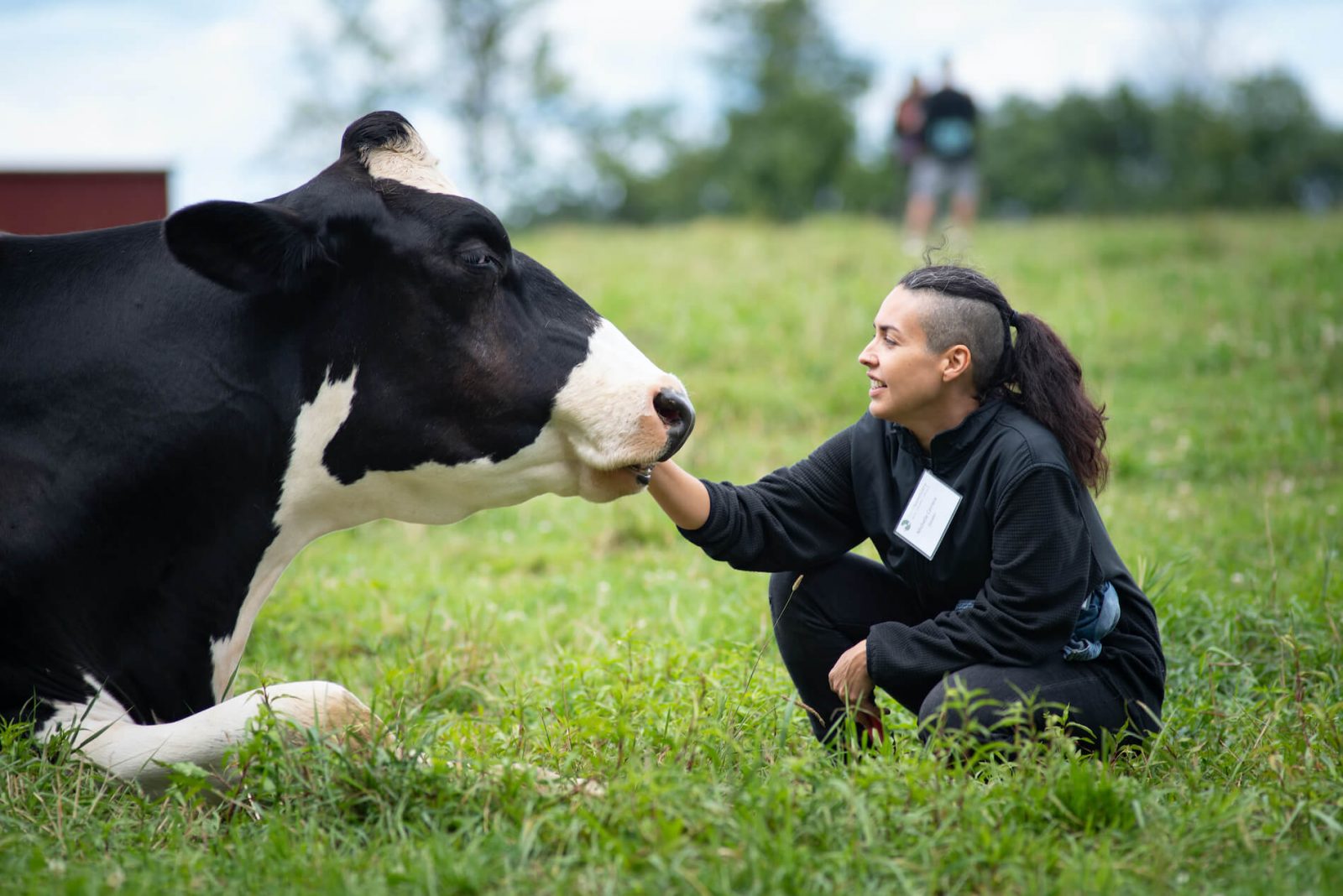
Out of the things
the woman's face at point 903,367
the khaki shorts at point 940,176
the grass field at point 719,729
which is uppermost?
the khaki shorts at point 940,176

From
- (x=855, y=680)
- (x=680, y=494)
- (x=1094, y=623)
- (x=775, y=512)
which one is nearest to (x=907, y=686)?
(x=855, y=680)

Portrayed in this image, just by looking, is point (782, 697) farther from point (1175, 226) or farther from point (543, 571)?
point (1175, 226)

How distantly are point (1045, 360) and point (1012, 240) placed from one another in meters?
13.2

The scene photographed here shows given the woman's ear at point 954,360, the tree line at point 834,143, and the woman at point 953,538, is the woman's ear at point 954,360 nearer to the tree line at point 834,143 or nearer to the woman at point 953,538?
the woman at point 953,538

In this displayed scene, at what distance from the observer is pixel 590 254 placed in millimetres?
15203

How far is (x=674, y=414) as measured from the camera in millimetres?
3373

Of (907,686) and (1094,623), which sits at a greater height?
(1094,623)

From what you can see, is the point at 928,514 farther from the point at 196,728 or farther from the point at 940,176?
the point at 940,176

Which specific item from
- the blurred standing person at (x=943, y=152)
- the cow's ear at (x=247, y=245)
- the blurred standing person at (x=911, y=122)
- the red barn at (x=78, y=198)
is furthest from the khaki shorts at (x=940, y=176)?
the cow's ear at (x=247, y=245)

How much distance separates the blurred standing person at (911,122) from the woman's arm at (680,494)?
12610 mm

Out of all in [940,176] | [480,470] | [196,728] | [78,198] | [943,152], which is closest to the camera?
[196,728]

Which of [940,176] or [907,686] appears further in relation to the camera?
[940,176]

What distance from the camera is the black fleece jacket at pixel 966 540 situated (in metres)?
3.27

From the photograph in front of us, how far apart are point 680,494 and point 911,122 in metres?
13.2
